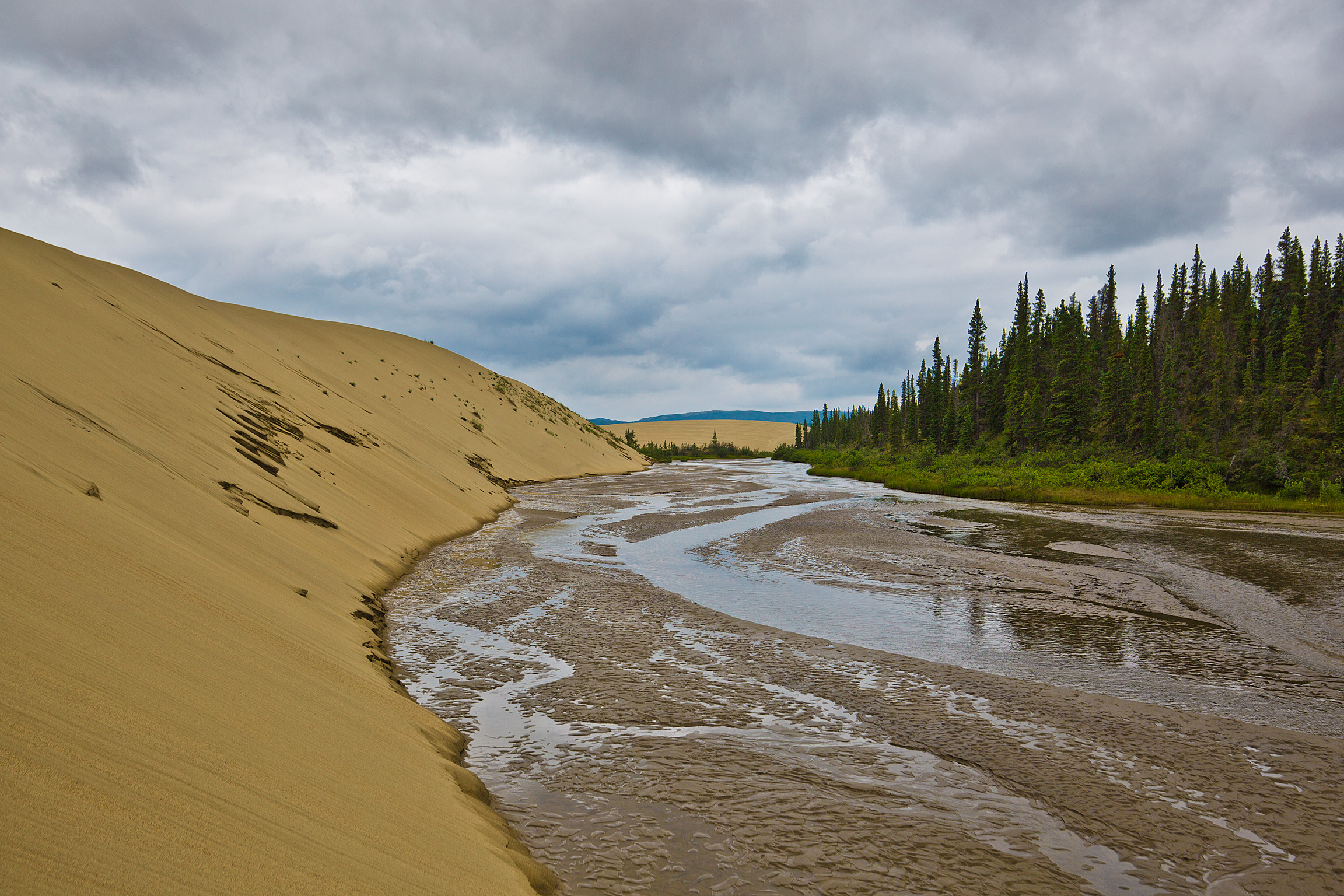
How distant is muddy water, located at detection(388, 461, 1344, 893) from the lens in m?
4.52

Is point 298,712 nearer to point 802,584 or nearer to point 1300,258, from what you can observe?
point 802,584

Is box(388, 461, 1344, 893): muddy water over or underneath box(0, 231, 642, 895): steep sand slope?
underneath

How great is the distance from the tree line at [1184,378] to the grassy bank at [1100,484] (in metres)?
2.12

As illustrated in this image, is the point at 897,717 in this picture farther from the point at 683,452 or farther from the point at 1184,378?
the point at 683,452

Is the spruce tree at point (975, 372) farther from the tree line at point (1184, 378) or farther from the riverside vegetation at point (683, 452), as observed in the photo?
the riverside vegetation at point (683, 452)

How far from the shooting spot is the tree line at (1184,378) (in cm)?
3853

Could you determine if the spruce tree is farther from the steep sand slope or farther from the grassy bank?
the steep sand slope

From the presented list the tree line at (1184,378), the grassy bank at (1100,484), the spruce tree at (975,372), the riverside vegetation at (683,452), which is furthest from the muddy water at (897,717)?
the riverside vegetation at (683,452)

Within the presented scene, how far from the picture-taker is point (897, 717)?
688 cm

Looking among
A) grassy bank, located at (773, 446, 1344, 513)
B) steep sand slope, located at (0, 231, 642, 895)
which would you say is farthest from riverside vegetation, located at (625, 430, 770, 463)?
steep sand slope, located at (0, 231, 642, 895)

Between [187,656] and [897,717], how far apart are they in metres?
6.23

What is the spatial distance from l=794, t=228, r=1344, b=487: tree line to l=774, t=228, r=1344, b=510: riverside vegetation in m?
0.15

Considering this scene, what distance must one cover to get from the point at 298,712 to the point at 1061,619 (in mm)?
10952

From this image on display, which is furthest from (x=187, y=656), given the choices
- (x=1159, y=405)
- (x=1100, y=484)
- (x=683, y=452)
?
(x=683, y=452)
